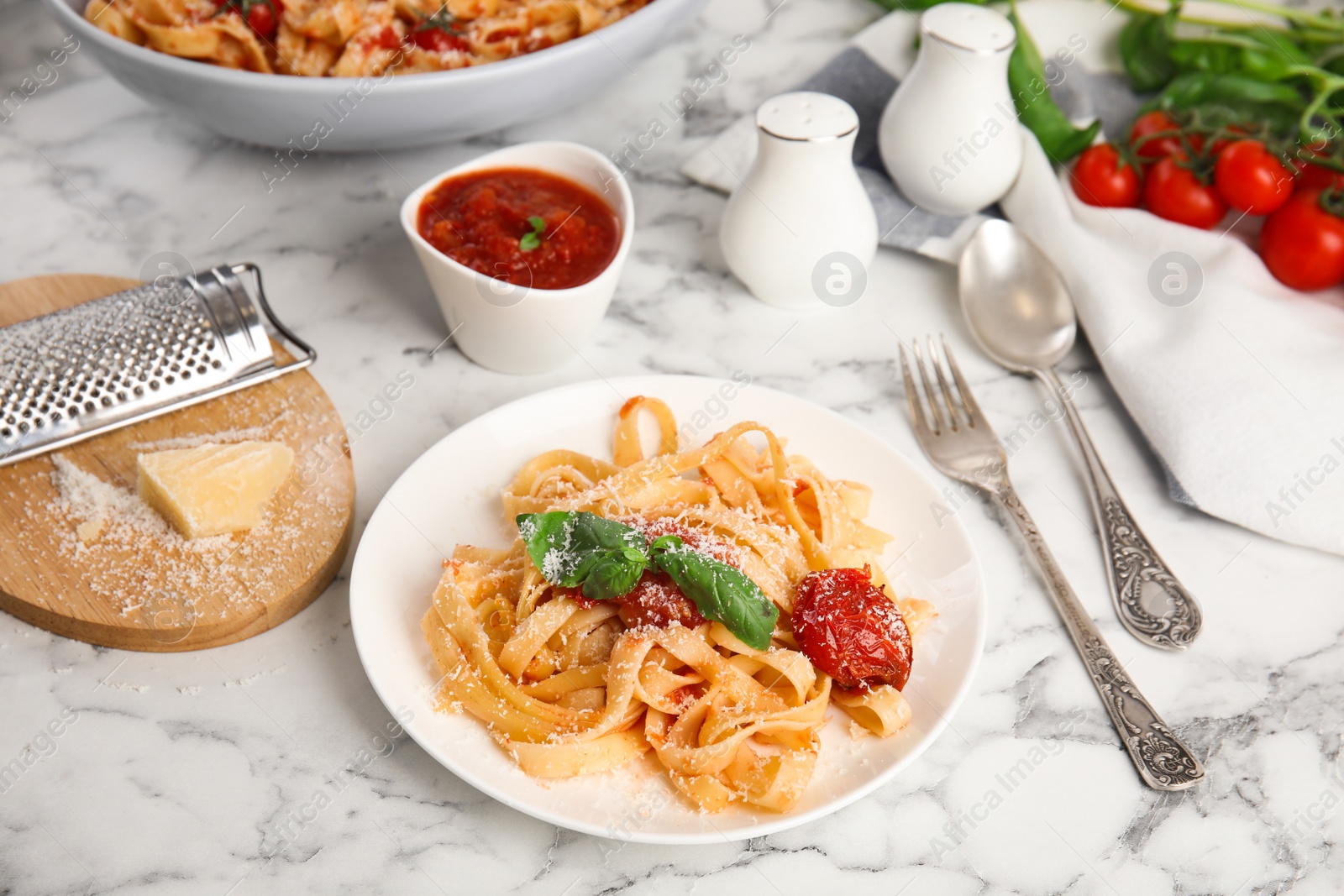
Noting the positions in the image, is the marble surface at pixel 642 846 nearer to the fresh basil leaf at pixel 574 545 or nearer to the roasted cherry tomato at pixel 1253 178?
the fresh basil leaf at pixel 574 545

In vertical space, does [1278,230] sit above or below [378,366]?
below

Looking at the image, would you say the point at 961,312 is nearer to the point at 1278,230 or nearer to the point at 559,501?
the point at 1278,230

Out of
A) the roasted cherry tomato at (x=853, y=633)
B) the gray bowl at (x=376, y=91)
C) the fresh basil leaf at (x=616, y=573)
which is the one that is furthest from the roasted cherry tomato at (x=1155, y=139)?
the fresh basil leaf at (x=616, y=573)

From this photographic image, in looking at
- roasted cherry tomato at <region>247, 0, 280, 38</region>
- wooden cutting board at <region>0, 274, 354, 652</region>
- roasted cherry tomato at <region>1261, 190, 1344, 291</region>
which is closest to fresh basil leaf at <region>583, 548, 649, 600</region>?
wooden cutting board at <region>0, 274, 354, 652</region>

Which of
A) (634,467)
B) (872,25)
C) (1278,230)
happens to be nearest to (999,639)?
(634,467)

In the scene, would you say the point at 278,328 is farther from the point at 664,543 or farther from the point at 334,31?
the point at 664,543
